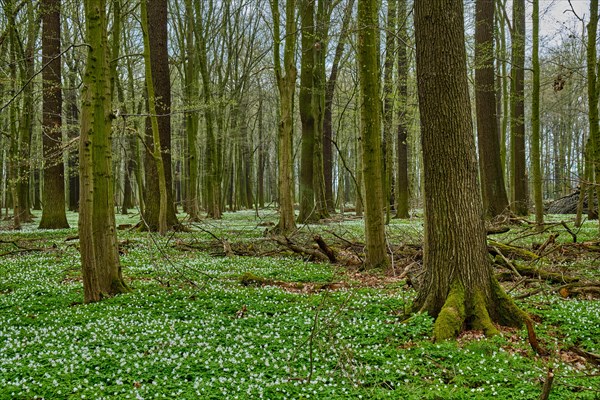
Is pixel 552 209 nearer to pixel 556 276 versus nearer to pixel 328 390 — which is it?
pixel 556 276

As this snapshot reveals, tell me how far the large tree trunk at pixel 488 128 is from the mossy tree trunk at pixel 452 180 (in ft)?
41.3

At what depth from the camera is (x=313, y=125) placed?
20.4 meters

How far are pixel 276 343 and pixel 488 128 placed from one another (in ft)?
48.7

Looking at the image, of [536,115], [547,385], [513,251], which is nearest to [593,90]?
[536,115]

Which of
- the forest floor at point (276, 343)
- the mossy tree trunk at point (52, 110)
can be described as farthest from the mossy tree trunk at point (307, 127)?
the forest floor at point (276, 343)

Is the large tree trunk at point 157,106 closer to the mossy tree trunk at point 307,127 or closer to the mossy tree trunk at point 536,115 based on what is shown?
the mossy tree trunk at point 307,127

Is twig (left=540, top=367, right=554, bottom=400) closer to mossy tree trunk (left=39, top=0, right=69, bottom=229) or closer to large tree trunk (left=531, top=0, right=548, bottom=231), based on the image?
large tree trunk (left=531, top=0, right=548, bottom=231)

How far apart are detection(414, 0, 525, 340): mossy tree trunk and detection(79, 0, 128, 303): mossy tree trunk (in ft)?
16.6

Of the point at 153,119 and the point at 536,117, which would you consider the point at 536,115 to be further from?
the point at 153,119

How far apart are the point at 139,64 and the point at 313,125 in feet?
57.1

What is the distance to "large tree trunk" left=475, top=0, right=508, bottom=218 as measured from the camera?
55.3 feet

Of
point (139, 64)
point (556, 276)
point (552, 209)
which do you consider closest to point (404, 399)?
point (556, 276)

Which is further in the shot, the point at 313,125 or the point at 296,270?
the point at 313,125

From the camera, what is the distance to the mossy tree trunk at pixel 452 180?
17.3 ft
